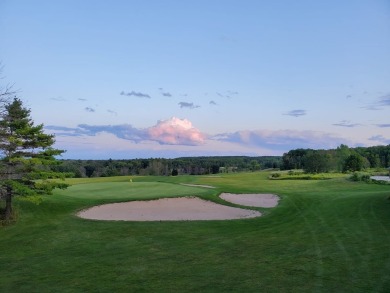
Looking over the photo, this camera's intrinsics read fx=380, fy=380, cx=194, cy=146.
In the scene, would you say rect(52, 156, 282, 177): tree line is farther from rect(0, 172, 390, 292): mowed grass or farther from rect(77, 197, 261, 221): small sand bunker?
rect(0, 172, 390, 292): mowed grass

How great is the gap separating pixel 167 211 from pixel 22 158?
9751 mm

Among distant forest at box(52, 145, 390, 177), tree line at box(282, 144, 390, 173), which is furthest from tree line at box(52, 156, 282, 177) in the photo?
tree line at box(282, 144, 390, 173)

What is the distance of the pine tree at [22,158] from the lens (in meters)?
21.6

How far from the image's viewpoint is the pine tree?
21641 mm

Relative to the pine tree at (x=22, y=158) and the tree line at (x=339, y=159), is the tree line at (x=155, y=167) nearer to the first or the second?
the tree line at (x=339, y=159)

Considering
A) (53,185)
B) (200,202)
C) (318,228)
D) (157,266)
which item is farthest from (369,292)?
(200,202)

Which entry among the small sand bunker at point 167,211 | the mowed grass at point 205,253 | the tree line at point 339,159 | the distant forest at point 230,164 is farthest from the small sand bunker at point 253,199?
the distant forest at point 230,164

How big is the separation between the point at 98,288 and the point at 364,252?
27.8ft

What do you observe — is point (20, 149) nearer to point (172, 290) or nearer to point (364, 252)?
point (172, 290)

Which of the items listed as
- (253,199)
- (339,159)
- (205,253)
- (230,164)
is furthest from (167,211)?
(230,164)

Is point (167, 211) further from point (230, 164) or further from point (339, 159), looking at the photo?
point (230, 164)

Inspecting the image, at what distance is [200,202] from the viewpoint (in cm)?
2961

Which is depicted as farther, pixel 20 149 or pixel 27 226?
pixel 20 149

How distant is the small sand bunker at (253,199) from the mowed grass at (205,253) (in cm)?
536
